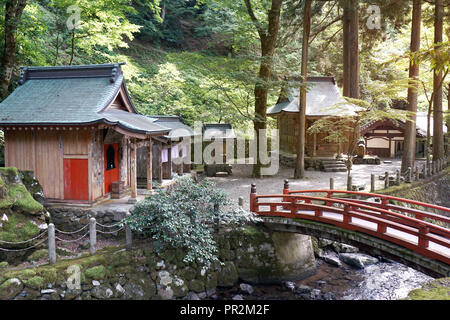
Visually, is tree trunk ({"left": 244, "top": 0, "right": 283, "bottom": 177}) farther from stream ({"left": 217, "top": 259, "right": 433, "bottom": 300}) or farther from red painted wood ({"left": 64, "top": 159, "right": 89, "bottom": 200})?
red painted wood ({"left": 64, "top": 159, "right": 89, "bottom": 200})

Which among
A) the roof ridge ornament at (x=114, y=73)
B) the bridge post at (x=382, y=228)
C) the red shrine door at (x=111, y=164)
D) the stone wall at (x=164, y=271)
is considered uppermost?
the roof ridge ornament at (x=114, y=73)

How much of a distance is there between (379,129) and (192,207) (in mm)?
25876

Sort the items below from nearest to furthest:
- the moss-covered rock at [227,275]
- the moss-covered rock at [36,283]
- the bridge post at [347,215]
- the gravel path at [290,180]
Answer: the moss-covered rock at [36,283], the bridge post at [347,215], the moss-covered rock at [227,275], the gravel path at [290,180]

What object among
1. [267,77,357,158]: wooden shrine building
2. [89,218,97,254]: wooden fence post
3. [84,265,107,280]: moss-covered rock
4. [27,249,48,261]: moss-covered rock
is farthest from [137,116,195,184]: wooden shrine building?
[267,77,357,158]: wooden shrine building

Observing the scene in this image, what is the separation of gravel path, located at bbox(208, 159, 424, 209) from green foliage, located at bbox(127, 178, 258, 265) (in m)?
2.57

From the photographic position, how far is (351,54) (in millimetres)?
23062

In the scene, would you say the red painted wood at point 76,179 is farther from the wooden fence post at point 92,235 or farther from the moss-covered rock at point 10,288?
the moss-covered rock at point 10,288

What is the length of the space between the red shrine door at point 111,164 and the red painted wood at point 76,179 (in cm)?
138

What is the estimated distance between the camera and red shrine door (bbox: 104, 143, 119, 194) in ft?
46.0

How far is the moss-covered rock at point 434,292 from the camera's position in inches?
213

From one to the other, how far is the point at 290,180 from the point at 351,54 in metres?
10.2

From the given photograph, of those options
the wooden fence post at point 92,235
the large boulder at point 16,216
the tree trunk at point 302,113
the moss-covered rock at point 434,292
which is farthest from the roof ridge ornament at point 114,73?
the moss-covered rock at point 434,292

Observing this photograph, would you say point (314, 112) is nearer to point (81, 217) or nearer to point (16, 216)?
point (81, 217)

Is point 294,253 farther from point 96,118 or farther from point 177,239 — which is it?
point 96,118
